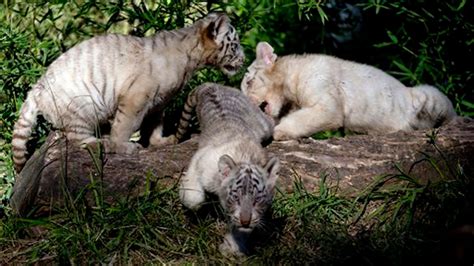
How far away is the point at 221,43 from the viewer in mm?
6293

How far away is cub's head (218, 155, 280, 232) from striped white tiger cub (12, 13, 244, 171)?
1.28 metres

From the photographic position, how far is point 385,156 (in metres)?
5.62

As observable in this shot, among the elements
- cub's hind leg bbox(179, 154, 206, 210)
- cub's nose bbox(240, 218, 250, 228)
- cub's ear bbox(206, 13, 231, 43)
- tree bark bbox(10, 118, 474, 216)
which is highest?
cub's ear bbox(206, 13, 231, 43)

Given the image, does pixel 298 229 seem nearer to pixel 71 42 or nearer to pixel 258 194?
pixel 258 194

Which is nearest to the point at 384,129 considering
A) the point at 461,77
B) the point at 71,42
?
the point at 461,77

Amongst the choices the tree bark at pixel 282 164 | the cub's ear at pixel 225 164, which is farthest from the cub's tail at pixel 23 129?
the cub's ear at pixel 225 164

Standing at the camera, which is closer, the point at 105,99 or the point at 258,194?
the point at 258,194

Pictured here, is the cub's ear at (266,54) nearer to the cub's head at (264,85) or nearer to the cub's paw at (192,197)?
the cub's head at (264,85)

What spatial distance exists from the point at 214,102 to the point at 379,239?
1.62 metres

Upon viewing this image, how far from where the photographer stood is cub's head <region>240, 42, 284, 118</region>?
6.70 m

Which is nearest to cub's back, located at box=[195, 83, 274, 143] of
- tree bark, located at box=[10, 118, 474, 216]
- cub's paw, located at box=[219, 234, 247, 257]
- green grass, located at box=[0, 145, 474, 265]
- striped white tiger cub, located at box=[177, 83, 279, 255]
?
striped white tiger cub, located at box=[177, 83, 279, 255]

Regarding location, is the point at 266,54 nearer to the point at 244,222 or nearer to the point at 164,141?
the point at 164,141

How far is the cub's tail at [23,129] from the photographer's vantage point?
587 cm

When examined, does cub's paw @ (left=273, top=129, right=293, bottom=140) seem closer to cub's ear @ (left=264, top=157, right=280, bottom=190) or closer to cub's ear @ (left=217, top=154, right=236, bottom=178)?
cub's ear @ (left=264, top=157, right=280, bottom=190)
